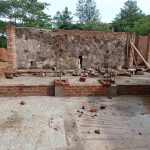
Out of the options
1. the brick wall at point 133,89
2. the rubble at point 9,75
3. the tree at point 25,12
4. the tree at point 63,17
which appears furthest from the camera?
the tree at point 63,17

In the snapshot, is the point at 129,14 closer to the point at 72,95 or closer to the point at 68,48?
the point at 68,48

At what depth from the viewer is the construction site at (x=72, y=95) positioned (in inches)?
174

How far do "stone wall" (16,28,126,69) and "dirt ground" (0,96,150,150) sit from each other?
5.03 m

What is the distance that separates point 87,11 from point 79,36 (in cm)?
2801

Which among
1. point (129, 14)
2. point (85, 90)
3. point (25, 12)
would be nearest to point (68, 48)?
point (85, 90)

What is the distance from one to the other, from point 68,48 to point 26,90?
5.21m

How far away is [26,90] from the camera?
289 inches

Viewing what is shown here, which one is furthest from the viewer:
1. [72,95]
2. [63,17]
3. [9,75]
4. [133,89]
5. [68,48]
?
[63,17]

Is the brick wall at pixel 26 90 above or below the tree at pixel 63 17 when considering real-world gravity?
below

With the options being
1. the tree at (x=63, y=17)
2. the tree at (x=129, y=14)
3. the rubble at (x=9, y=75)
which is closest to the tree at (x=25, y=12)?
the tree at (x=63, y=17)

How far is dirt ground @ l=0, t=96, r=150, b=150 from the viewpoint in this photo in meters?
4.19

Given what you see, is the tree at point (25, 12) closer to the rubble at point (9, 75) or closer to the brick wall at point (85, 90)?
the rubble at point (9, 75)

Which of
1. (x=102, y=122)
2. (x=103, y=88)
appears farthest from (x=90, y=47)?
(x=102, y=122)

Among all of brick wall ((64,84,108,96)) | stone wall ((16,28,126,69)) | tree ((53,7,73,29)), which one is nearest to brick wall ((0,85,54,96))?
brick wall ((64,84,108,96))
